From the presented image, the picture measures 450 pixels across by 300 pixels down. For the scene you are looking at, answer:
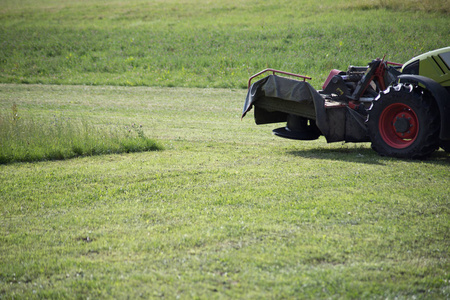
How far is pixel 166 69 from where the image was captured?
25.1 metres

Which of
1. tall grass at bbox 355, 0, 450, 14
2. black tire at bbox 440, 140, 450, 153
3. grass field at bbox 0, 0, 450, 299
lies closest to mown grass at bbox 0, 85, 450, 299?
grass field at bbox 0, 0, 450, 299

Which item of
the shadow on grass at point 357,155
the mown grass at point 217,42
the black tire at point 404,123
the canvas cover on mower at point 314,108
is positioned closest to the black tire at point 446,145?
the shadow on grass at point 357,155

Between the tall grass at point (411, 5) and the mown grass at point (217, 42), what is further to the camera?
the tall grass at point (411, 5)

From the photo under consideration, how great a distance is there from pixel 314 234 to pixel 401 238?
827 mm

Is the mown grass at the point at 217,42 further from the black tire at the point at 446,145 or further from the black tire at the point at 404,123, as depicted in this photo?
the black tire at the point at 404,123

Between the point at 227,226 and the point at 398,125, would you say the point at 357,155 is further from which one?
the point at 227,226

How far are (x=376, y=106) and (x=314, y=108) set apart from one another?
104 centimetres

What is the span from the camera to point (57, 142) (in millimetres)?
9211

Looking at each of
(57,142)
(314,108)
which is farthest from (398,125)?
(57,142)

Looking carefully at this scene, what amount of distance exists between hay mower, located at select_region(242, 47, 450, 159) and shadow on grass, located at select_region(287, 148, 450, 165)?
0.18 meters

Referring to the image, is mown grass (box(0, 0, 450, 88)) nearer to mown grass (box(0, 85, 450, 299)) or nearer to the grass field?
the grass field

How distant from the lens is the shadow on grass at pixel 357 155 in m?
8.17

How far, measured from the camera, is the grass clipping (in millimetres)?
8797

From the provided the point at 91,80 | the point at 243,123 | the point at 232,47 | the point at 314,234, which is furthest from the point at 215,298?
the point at 232,47
